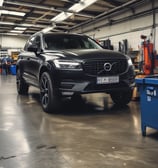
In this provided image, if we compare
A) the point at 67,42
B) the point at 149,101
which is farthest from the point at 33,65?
the point at 149,101

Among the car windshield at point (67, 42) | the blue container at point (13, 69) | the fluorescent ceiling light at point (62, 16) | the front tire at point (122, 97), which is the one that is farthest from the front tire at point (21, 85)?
the blue container at point (13, 69)

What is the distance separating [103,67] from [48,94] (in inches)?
39.1

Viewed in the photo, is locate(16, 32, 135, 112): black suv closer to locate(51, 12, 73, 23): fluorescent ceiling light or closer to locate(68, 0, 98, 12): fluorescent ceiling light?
locate(68, 0, 98, 12): fluorescent ceiling light

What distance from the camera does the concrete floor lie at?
7.45 feet

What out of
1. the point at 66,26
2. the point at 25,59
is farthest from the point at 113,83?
the point at 66,26

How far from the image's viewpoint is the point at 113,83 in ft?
13.6

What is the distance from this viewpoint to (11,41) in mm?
21297

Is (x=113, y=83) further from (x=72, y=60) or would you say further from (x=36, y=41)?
(x=36, y=41)

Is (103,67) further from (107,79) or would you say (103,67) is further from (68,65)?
(68,65)

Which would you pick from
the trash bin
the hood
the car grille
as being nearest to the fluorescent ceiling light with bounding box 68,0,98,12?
the hood

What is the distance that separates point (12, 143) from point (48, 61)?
Result: 1802 mm

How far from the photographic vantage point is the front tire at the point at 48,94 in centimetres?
413

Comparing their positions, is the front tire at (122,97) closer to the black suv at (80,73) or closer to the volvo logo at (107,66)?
the black suv at (80,73)

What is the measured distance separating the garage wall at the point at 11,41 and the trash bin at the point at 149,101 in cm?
1950
